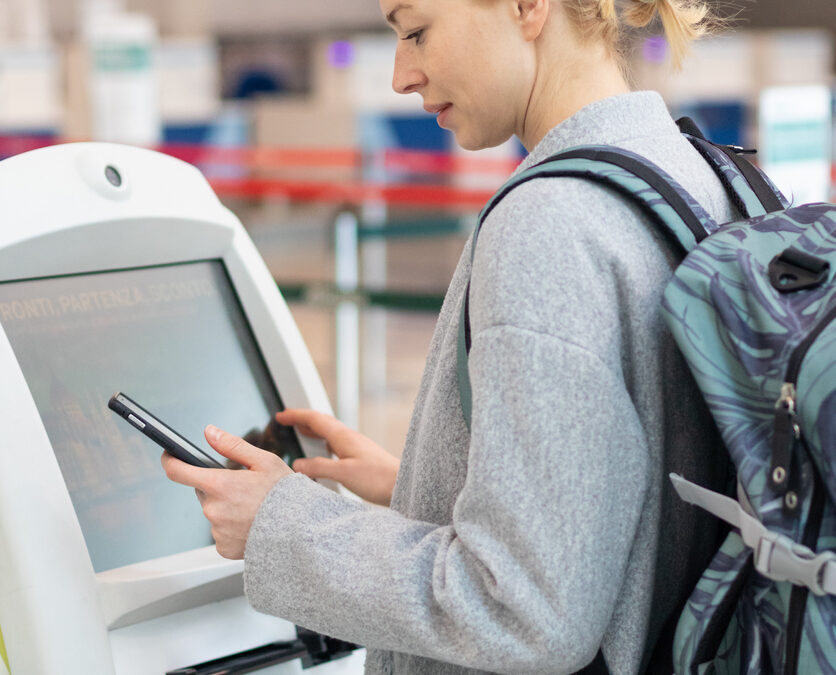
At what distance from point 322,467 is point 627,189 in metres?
0.61

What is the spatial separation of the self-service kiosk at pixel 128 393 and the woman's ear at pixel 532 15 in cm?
52

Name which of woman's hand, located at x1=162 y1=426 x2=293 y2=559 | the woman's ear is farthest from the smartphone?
the woman's ear

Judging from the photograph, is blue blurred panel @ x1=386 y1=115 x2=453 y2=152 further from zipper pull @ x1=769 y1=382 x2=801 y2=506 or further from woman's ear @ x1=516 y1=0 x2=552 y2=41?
zipper pull @ x1=769 y1=382 x2=801 y2=506

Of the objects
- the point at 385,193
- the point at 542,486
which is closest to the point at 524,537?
the point at 542,486

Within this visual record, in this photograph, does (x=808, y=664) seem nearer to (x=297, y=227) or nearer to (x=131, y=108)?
(x=131, y=108)

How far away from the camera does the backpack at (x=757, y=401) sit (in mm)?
787

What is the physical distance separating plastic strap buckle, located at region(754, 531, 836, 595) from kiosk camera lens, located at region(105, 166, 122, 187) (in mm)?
817

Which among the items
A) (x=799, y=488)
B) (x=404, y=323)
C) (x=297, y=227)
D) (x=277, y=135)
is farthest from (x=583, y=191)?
(x=277, y=135)

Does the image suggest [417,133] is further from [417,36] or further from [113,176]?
[417,36]

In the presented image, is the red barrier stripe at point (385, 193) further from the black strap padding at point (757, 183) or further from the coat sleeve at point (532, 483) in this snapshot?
the coat sleeve at point (532, 483)

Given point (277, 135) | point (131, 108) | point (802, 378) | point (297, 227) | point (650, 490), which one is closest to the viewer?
point (802, 378)

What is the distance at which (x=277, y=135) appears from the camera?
945cm

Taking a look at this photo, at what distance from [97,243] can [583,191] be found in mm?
610

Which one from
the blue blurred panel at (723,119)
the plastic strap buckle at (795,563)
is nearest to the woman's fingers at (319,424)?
the plastic strap buckle at (795,563)
